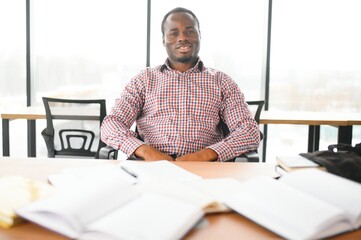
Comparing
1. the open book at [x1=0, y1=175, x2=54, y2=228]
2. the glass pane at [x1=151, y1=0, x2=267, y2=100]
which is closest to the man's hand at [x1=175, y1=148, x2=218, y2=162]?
the open book at [x1=0, y1=175, x2=54, y2=228]

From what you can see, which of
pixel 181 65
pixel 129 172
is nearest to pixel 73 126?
pixel 181 65

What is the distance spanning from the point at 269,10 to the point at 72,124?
2696mm

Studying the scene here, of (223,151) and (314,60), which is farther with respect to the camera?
(314,60)

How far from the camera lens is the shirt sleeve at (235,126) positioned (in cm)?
189

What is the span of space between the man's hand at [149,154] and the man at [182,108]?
12 cm

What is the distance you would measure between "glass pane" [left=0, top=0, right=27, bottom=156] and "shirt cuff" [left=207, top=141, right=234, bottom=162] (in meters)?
3.28

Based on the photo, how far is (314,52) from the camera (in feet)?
14.4

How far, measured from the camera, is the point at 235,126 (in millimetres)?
2062

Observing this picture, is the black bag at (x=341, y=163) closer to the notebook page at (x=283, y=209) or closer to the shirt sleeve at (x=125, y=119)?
the notebook page at (x=283, y=209)

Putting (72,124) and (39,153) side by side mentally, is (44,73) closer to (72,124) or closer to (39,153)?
(39,153)

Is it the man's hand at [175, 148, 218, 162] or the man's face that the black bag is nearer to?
the man's hand at [175, 148, 218, 162]

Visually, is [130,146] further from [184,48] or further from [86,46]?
[86,46]

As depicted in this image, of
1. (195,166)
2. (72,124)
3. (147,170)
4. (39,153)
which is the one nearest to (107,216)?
(147,170)

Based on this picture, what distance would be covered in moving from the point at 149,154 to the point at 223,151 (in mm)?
363
